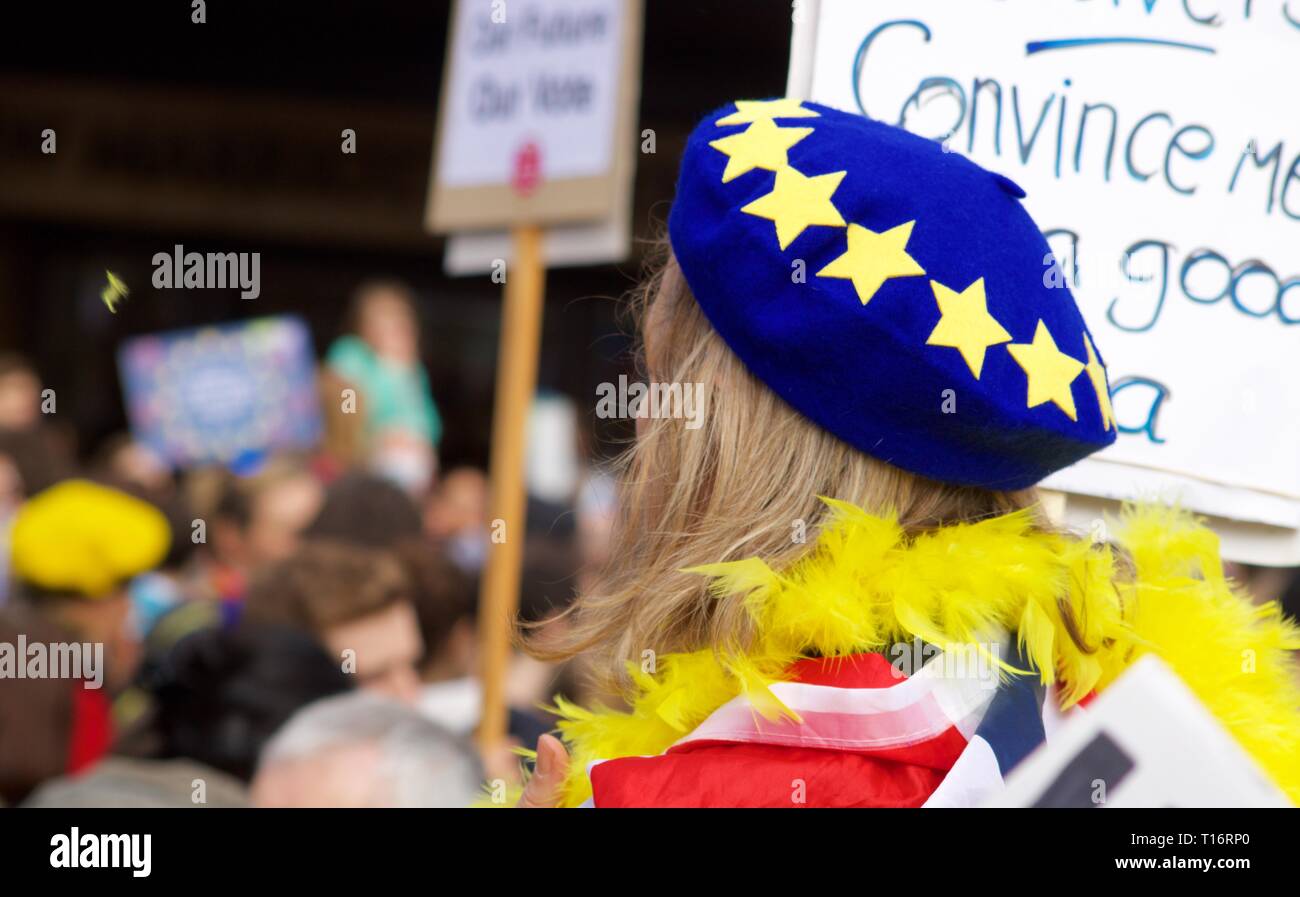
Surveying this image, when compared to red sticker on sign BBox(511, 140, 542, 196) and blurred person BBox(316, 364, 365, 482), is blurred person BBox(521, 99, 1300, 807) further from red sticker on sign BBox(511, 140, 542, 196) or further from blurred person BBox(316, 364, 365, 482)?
blurred person BBox(316, 364, 365, 482)

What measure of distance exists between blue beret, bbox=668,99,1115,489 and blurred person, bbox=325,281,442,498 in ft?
13.2

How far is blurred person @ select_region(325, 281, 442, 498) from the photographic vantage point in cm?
526

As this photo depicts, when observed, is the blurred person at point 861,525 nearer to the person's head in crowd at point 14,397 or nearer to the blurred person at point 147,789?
the blurred person at point 147,789

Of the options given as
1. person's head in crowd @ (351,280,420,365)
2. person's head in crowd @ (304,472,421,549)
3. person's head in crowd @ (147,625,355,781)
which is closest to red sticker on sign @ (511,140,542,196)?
person's head in crowd @ (304,472,421,549)

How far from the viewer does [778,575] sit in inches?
46.7

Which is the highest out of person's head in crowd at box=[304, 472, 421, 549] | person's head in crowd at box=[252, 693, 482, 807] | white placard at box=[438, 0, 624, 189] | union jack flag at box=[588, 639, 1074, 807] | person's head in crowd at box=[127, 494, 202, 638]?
white placard at box=[438, 0, 624, 189]

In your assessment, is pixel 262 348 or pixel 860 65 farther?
pixel 262 348

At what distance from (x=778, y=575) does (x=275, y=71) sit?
7.10 m

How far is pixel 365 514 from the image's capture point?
335 centimetres

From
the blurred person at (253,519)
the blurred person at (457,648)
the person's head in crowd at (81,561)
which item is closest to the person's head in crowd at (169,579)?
the blurred person at (253,519)

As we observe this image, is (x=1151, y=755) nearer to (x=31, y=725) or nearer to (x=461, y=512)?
(x=31, y=725)

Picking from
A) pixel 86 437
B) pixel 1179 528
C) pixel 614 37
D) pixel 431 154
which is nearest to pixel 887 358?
pixel 1179 528
